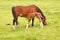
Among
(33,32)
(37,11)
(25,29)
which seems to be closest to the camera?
(33,32)

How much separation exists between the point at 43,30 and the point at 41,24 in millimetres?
997

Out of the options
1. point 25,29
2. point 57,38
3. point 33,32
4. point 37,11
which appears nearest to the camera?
point 57,38

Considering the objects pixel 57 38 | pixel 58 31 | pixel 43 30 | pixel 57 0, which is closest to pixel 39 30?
pixel 43 30

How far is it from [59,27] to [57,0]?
18614mm

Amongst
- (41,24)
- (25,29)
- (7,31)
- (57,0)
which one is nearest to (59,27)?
(41,24)

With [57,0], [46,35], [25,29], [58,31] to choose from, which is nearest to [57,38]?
[46,35]

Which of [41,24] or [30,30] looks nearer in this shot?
[30,30]

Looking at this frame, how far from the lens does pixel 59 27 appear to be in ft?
43.8

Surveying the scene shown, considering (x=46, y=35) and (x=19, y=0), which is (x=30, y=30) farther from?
(x=19, y=0)

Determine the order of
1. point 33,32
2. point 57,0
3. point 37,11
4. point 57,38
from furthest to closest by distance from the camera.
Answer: point 57,0 < point 37,11 < point 33,32 < point 57,38

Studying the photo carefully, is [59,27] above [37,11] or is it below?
below

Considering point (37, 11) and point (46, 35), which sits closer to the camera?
point (46, 35)

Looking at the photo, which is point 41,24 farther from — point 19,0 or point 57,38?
point 19,0

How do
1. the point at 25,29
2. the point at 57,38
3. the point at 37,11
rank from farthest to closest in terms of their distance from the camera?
the point at 37,11 < the point at 25,29 < the point at 57,38
